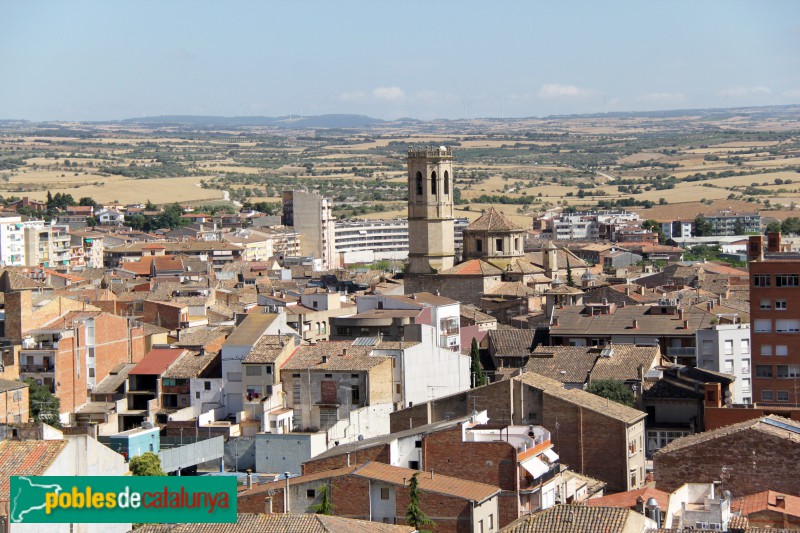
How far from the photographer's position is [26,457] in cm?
2788

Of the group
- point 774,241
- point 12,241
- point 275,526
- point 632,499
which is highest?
point 774,241

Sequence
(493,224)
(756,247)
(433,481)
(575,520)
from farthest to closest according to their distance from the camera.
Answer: (493,224), (756,247), (433,481), (575,520)

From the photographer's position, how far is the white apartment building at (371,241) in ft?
506

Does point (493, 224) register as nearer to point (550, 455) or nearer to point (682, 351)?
point (682, 351)

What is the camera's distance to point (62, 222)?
15888 cm

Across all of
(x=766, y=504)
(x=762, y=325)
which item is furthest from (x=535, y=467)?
(x=762, y=325)

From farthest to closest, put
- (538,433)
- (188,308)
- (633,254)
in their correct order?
(633,254) < (188,308) < (538,433)

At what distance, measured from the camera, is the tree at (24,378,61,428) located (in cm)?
4669

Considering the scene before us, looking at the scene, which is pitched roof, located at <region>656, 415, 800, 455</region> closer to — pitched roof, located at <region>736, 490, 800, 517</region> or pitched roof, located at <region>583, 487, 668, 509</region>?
pitched roof, located at <region>736, 490, 800, 517</region>

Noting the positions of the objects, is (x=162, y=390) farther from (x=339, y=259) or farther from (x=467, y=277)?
(x=339, y=259)

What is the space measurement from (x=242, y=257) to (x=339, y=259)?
24.0 meters

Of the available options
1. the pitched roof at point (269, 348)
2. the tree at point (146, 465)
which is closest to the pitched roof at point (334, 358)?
the pitched roof at point (269, 348)

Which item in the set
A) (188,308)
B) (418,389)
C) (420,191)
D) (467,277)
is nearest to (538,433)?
(418,389)

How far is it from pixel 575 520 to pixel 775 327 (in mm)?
20134
